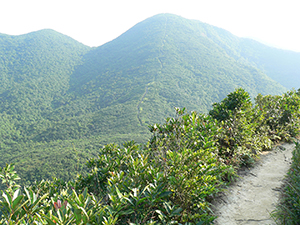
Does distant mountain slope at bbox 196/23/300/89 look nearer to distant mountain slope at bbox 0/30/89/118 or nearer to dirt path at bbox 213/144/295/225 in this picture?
distant mountain slope at bbox 0/30/89/118

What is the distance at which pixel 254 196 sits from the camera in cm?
317

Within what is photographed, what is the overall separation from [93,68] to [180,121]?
5589 inches

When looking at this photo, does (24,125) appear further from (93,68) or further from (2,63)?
(2,63)

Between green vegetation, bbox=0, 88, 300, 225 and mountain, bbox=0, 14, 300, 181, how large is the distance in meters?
46.2

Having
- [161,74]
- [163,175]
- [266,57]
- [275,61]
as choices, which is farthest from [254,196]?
[266,57]

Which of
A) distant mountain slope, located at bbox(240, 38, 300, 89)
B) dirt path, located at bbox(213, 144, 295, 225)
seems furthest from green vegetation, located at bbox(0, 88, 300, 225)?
distant mountain slope, located at bbox(240, 38, 300, 89)

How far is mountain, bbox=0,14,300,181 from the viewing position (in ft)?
229

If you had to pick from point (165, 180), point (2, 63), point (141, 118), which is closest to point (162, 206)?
point (165, 180)

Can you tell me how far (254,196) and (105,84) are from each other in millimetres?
117994

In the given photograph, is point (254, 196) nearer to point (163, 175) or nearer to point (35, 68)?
point (163, 175)

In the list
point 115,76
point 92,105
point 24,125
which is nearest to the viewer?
point 24,125

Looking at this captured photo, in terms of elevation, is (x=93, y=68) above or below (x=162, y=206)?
above

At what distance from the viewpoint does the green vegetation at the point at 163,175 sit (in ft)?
4.87

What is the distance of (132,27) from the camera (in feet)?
550
